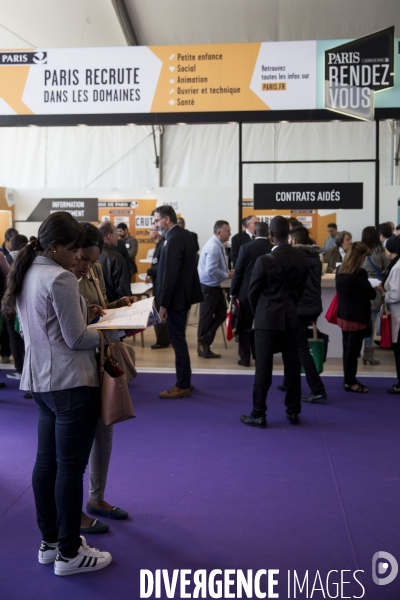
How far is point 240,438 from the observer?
4641 millimetres

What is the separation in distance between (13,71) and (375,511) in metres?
6.34

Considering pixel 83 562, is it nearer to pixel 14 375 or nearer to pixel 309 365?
pixel 309 365

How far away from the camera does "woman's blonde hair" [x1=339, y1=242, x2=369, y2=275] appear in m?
5.62

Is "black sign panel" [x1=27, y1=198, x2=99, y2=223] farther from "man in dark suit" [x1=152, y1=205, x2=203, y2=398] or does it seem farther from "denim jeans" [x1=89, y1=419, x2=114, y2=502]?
"denim jeans" [x1=89, y1=419, x2=114, y2=502]

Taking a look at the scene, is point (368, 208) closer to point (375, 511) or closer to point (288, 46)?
point (288, 46)

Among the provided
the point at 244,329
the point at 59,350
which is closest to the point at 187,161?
the point at 244,329

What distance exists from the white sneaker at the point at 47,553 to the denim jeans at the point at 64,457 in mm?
55

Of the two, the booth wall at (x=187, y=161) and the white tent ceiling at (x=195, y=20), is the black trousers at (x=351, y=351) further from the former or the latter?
the booth wall at (x=187, y=161)

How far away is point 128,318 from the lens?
272 centimetres

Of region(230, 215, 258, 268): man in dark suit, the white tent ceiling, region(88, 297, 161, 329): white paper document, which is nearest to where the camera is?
region(88, 297, 161, 329): white paper document

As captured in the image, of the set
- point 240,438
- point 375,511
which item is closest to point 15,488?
point 240,438

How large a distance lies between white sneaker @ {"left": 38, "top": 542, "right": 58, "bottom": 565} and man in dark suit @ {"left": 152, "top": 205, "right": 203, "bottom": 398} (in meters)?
2.83

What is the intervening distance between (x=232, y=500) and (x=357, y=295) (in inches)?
109

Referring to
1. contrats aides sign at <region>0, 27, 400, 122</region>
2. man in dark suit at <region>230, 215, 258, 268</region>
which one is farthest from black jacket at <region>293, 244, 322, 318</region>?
man in dark suit at <region>230, 215, 258, 268</region>
